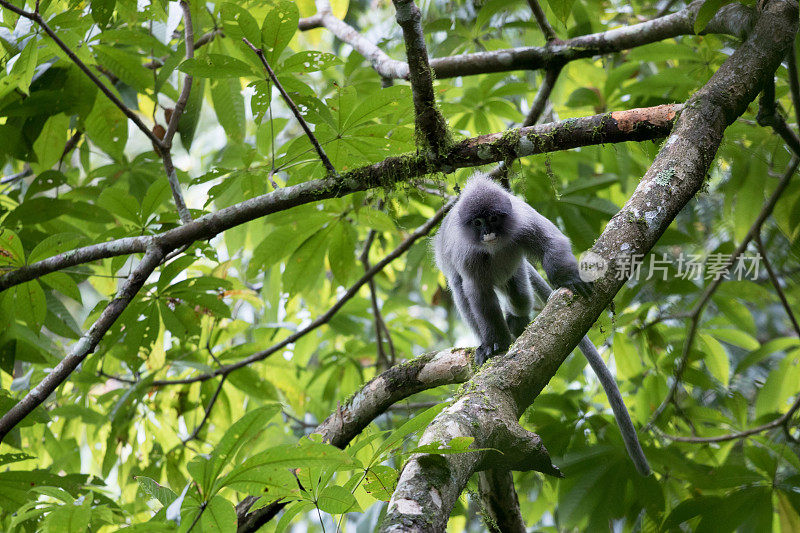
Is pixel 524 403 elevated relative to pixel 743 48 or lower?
lower

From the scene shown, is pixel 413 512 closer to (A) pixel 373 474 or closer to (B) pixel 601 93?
(A) pixel 373 474

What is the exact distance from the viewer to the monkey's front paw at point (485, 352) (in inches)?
125

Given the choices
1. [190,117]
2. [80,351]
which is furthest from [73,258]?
[190,117]

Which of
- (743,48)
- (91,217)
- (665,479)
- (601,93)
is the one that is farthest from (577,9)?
(91,217)

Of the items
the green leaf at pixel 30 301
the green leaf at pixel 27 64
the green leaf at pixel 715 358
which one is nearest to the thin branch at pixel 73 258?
the green leaf at pixel 30 301

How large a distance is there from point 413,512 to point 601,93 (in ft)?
13.2

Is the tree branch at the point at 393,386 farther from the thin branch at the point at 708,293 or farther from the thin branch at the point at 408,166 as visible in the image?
the thin branch at the point at 708,293

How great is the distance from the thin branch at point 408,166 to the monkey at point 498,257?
0.68 metres

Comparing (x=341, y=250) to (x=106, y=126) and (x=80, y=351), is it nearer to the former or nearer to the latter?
(x=106, y=126)

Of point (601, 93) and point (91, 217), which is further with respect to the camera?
point (601, 93)

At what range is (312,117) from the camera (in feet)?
9.68

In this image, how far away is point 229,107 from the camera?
392 centimetres

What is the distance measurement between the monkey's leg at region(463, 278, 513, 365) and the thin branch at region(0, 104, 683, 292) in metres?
0.97

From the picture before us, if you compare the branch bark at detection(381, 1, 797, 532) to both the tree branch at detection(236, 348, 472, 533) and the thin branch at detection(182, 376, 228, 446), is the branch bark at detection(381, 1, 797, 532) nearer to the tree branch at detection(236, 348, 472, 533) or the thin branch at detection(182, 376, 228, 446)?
the tree branch at detection(236, 348, 472, 533)
